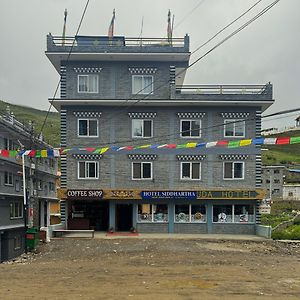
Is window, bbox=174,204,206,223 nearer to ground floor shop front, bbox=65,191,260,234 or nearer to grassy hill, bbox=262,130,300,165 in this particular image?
ground floor shop front, bbox=65,191,260,234

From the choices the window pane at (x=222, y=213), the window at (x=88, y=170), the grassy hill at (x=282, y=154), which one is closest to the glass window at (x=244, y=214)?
the window pane at (x=222, y=213)

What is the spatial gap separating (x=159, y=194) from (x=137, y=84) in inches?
332

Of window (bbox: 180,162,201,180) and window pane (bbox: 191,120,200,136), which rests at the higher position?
window pane (bbox: 191,120,200,136)

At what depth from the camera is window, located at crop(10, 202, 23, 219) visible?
3666cm

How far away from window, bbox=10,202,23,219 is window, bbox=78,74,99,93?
12.4 m

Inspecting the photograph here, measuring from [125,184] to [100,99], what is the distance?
6.52 metres

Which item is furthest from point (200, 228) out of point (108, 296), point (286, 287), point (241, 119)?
point (108, 296)

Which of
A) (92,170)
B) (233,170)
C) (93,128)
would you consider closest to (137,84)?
(93,128)

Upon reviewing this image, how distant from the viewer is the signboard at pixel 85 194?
3064 centimetres

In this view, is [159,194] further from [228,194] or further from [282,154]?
[282,154]

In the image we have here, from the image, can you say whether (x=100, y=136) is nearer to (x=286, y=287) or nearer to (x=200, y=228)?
(x=200, y=228)

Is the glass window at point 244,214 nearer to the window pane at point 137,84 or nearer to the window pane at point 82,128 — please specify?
the window pane at point 137,84

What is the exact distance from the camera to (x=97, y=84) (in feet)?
105

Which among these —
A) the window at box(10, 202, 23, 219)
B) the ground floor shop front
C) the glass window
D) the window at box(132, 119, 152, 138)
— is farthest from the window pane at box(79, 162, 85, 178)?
the glass window
